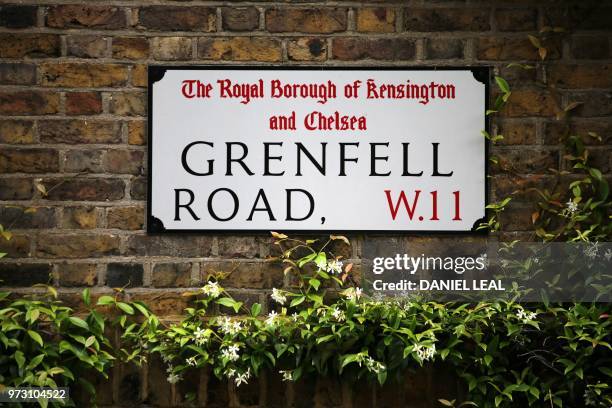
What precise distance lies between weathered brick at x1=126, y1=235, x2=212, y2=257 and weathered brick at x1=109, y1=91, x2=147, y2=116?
0.44m

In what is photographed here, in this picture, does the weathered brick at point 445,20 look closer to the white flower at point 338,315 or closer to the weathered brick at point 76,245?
the white flower at point 338,315

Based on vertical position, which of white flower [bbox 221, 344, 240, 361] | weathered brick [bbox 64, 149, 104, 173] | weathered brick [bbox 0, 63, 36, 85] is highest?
weathered brick [bbox 0, 63, 36, 85]

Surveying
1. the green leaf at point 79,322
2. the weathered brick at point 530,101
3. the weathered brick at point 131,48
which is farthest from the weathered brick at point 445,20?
the green leaf at point 79,322

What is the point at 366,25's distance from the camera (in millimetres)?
2535

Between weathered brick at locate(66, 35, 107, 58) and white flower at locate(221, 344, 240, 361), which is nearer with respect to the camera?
white flower at locate(221, 344, 240, 361)

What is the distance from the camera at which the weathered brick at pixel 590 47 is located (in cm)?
254

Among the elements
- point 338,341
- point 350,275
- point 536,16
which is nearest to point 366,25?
point 536,16

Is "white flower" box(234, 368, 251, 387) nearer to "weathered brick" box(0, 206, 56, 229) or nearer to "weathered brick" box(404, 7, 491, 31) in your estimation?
"weathered brick" box(0, 206, 56, 229)

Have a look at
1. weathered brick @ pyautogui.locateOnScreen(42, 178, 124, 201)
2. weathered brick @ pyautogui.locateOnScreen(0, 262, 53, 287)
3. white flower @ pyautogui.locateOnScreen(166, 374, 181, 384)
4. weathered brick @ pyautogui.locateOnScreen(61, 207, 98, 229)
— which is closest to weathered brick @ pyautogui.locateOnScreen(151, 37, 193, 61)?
weathered brick @ pyautogui.locateOnScreen(42, 178, 124, 201)

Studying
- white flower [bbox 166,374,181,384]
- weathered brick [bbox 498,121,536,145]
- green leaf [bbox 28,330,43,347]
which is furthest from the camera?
weathered brick [bbox 498,121,536,145]

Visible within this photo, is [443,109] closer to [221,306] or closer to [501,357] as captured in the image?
[501,357]

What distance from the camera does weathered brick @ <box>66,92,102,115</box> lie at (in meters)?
2.53

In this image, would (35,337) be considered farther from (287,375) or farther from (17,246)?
(287,375)

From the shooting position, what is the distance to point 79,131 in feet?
8.31
